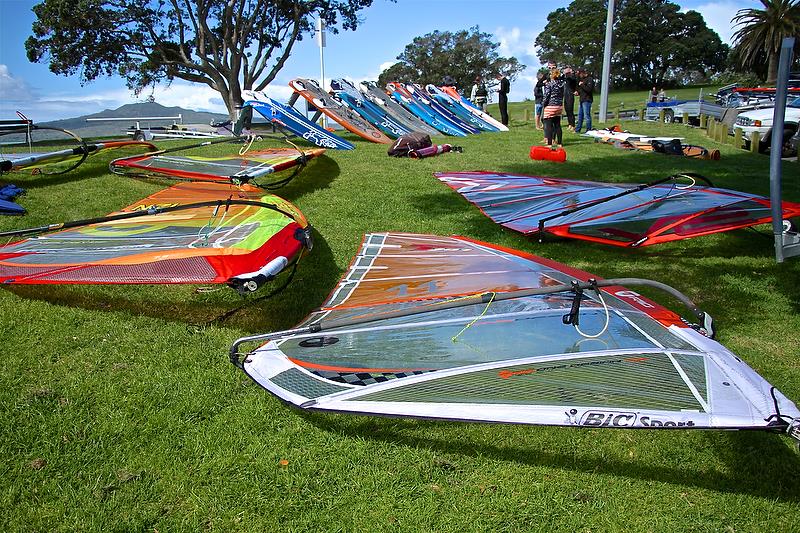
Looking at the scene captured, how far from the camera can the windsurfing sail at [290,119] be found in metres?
10.9

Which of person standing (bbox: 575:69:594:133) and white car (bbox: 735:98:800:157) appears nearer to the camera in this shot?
white car (bbox: 735:98:800:157)

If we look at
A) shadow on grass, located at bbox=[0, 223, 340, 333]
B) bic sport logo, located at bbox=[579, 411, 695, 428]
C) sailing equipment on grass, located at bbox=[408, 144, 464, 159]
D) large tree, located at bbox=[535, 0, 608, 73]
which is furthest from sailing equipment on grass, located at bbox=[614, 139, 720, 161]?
large tree, located at bbox=[535, 0, 608, 73]

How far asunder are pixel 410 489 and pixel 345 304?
1298mm

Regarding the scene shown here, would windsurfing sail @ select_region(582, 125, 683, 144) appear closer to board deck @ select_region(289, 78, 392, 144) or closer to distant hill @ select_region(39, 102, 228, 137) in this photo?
board deck @ select_region(289, 78, 392, 144)

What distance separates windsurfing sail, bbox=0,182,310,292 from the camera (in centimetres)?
351

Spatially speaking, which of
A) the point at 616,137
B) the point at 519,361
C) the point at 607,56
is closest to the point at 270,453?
the point at 519,361

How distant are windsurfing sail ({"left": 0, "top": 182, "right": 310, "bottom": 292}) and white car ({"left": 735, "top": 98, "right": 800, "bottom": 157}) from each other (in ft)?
39.8

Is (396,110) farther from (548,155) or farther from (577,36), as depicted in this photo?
(577,36)

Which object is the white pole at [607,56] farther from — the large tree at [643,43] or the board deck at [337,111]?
the large tree at [643,43]

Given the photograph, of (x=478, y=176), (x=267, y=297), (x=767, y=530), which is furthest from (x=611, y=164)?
(x=767, y=530)

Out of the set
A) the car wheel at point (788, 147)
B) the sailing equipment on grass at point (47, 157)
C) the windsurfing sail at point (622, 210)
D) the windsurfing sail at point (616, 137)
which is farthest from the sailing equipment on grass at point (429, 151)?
the car wheel at point (788, 147)

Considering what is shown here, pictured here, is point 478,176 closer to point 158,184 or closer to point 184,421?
point 158,184

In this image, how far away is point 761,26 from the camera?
106 feet

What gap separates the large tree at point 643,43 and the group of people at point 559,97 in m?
35.4
